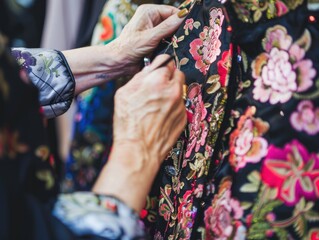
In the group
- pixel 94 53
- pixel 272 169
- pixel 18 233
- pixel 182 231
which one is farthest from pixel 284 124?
pixel 94 53

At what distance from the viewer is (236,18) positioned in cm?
66

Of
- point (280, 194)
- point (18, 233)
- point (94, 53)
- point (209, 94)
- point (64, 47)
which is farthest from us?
point (64, 47)

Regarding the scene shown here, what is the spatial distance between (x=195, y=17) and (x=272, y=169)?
0.32 meters

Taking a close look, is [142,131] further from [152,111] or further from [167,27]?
[167,27]

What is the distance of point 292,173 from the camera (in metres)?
0.61

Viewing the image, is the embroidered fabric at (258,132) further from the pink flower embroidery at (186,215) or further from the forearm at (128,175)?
the forearm at (128,175)

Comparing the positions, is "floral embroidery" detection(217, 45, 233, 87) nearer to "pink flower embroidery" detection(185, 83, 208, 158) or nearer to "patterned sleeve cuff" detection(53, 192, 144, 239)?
"pink flower embroidery" detection(185, 83, 208, 158)

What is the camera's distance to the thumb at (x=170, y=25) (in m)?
0.85

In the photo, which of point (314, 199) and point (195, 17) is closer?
point (314, 199)

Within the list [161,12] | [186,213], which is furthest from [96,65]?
[186,213]

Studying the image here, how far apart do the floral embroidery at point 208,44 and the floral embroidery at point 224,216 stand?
20 cm

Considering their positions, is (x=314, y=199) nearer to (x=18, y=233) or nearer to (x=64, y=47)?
(x=18, y=233)

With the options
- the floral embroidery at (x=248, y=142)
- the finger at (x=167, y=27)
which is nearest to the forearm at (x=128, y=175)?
the floral embroidery at (x=248, y=142)

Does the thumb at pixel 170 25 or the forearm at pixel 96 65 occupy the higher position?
the thumb at pixel 170 25
